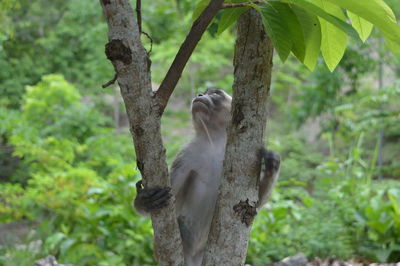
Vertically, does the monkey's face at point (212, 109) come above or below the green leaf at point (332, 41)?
above

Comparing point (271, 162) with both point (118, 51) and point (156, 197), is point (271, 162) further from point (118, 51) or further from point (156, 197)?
point (118, 51)

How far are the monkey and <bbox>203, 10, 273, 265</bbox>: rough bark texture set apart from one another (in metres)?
1.15

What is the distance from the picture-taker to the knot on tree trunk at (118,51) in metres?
1.47

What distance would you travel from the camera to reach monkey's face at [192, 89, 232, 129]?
3064mm

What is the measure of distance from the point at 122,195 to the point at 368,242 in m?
2.77

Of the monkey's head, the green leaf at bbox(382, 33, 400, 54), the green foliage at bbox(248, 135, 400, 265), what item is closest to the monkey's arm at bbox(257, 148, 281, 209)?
the monkey's head

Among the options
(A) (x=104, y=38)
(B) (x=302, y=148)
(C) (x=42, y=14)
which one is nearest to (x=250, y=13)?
(A) (x=104, y=38)

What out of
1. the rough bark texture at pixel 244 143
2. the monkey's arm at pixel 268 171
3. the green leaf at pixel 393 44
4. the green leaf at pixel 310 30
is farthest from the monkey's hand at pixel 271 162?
the green leaf at pixel 393 44

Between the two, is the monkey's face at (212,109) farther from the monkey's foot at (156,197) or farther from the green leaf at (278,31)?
the green leaf at (278,31)

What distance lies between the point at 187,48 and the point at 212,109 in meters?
1.60

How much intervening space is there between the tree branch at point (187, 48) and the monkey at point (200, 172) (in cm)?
142

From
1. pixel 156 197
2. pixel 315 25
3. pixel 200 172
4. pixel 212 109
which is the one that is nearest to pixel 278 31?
pixel 315 25

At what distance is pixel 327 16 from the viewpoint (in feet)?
4.43

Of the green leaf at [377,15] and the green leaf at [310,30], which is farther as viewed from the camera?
the green leaf at [310,30]
